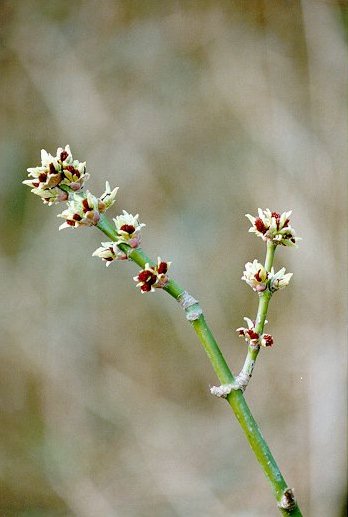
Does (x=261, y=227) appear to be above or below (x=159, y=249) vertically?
below

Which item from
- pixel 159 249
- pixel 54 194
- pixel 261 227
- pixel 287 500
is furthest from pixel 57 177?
pixel 159 249

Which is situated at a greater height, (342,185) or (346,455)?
(342,185)

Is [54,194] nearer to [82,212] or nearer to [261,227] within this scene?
[82,212]

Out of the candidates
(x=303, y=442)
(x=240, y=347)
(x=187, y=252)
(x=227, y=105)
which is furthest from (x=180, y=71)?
(x=303, y=442)

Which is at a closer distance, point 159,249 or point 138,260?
point 138,260

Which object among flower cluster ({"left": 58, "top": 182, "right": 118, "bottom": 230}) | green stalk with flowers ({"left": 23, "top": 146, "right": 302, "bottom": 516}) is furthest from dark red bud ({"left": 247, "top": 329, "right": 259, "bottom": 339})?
flower cluster ({"left": 58, "top": 182, "right": 118, "bottom": 230})

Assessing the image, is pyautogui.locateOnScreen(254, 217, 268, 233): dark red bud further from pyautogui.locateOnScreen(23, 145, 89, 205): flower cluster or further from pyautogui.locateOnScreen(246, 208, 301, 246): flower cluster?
pyautogui.locateOnScreen(23, 145, 89, 205): flower cluster

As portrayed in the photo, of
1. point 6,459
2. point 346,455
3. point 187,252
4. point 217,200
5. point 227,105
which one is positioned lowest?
point 6,459

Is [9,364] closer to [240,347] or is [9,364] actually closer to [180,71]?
[240,347]
